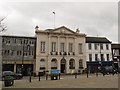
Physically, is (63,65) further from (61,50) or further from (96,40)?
(96,40)

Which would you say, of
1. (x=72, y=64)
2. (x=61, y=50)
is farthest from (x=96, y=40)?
(x=61, y=50)

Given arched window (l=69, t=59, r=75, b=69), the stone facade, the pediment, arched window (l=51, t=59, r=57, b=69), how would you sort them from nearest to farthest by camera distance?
the stone facade
arched window (l=51, t=59, r=57, b=69)
the pediment
arched window (l=69, t=59, r=75, b=69)

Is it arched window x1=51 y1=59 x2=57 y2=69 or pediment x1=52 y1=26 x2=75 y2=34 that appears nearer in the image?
arched window x1=51 y1=59 x2=57 y2=69

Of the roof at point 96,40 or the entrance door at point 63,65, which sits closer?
the entrance door at point 63,65

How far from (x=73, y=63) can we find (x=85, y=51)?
5.01m

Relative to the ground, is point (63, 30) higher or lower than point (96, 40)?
higher

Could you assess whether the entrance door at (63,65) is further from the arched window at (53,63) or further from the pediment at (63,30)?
the pediment at (63,30)

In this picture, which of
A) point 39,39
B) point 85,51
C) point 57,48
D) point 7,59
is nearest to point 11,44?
point 7,59

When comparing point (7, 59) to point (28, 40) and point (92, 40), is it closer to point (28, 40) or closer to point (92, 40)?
point (28, 40)

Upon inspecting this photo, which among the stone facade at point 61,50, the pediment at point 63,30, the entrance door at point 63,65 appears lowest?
the entrance door at point 63,65

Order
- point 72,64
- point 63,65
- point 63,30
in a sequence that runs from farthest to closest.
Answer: point 72,64 < point 63,30 < point 63,65

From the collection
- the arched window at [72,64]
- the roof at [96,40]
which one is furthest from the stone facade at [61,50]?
the roof at [96,40]

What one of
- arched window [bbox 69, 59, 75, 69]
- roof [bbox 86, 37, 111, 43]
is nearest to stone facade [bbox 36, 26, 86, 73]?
arched window [bbox 69, 59, 75, 69]

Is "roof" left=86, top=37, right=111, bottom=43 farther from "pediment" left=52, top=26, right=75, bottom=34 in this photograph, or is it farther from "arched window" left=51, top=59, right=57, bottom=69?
"arched window" left=51, top=59, right=57, bottom=69
